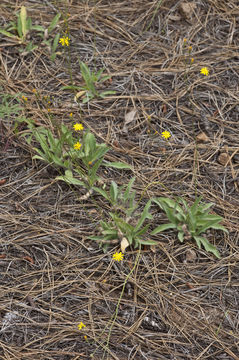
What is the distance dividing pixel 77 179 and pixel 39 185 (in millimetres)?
246

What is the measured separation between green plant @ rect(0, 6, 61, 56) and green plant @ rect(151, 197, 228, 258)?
1568mm

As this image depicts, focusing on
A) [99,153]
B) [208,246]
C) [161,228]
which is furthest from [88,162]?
[208,246]

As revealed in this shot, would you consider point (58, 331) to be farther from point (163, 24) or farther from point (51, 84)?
point (163, 24)

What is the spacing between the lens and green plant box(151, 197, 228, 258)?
8.00 feet

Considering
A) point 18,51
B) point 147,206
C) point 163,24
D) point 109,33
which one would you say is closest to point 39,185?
point 147,206

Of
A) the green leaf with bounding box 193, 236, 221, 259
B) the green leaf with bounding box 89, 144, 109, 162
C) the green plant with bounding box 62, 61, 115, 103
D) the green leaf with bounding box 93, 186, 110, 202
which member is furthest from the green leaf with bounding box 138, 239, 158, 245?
the green plant with bounding box 62, 61, 115, 103

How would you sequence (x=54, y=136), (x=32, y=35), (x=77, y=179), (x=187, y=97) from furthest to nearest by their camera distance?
(x=32, y=35) < (x=187, y=97) < (x=54, y=136) < (x=77, y=179)

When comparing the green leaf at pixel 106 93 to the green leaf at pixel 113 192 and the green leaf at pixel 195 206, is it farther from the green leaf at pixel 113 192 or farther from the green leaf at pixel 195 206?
the green leaf at pixel 195 206

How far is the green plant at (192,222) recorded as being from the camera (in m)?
2.44

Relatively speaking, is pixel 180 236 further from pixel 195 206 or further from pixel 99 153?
pixel 99 153

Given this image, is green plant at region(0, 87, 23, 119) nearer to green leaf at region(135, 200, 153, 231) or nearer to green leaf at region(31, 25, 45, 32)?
green leaf at region(31, 25, 45, 32)

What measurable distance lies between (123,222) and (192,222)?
1.32ft

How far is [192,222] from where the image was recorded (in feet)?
7.99

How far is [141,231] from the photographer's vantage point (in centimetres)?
242
